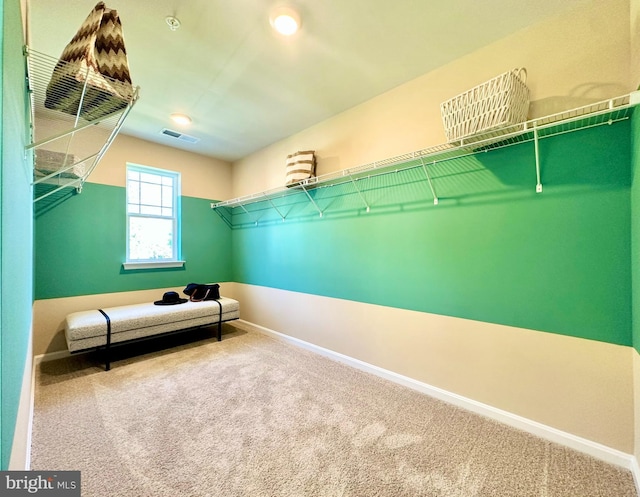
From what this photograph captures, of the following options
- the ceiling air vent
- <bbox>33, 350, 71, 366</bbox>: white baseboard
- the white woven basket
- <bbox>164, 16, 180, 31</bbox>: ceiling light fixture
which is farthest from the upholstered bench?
the white woven basket

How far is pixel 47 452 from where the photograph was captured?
5.15ft

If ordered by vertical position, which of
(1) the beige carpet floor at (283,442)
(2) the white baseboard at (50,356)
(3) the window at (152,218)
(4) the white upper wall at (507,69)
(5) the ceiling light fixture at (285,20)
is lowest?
(1) the beige carpet floor at (283,442)

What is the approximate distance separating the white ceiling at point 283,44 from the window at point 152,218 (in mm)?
1144

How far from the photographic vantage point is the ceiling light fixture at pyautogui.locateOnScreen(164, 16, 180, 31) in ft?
5.69

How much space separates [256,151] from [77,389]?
137 inches

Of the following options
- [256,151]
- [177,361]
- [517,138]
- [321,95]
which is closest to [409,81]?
[321,95]

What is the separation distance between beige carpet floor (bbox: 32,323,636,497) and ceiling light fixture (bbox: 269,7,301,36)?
8.96ft

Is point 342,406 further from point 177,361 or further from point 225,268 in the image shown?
point 225,268

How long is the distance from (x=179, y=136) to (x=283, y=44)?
2.27 meters

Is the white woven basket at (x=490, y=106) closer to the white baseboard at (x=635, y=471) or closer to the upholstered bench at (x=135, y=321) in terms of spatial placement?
the white baseboard at (x=635, y=471)

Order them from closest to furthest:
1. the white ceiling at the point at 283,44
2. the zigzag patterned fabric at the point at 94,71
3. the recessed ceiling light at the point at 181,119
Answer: the zigzag patterned fabric at the point at 94,71, the white ceiling at the point at 283,44, the recessed ceiling light at the point at 181,119

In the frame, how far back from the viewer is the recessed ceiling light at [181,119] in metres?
3.01

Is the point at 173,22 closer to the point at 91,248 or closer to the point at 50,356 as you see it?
the point at 91,248

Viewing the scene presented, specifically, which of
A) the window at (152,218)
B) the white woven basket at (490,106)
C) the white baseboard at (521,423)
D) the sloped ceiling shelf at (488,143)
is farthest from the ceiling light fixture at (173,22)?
the white baseboard at (521,423)
